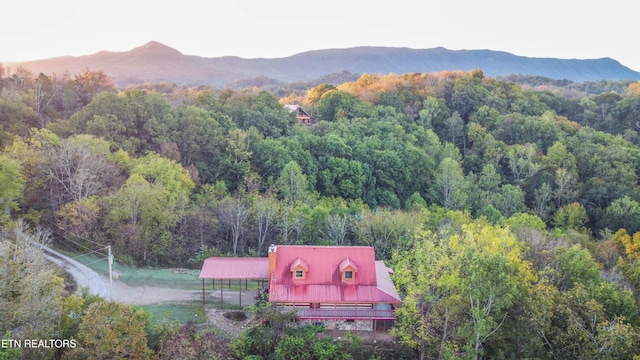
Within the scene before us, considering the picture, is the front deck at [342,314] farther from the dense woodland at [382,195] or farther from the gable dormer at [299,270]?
the dense woodland at [382,195]

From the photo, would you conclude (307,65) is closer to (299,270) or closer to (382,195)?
(382,195)

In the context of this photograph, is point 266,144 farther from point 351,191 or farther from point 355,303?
point 355,303

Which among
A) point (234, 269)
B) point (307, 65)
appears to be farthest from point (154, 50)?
point (234, 269)

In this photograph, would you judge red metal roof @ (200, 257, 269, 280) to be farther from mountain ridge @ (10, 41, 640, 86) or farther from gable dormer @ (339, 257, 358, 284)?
mountain ridge @ (10, 41, 640, 86)

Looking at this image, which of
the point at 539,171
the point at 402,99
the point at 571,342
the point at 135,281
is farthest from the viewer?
the point at 402,99

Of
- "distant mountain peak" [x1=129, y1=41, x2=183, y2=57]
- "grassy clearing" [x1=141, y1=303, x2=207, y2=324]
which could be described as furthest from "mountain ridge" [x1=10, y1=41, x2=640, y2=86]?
"grassy clearing" [x1=141, y1=303, x2=207, y2=324]

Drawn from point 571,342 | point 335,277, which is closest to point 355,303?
point 335,277
